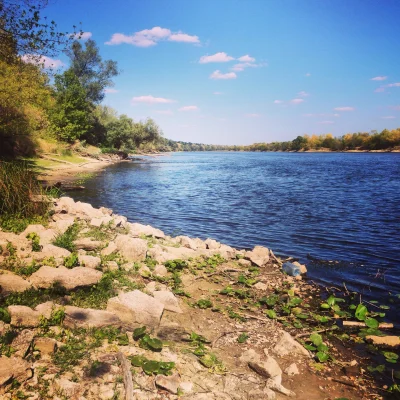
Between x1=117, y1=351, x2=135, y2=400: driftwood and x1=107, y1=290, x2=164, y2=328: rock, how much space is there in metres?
1.08

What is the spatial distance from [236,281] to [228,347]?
10.2 ft

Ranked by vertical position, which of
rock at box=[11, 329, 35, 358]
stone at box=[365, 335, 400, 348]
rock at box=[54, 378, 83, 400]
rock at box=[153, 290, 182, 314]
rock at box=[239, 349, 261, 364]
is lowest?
stone at box=[365, 335, 400, 348]

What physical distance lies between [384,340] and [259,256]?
4.61m

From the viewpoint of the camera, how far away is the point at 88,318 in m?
4.72

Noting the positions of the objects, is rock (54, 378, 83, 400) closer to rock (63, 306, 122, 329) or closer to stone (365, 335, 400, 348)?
rock (63, 306, 122, 329)

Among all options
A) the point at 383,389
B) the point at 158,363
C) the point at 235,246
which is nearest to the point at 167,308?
the point at 158,363

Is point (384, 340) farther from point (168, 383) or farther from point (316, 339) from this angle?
point (168, 383)

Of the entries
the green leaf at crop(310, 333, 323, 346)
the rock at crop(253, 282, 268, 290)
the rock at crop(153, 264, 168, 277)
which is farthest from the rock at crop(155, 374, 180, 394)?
the rock at crop(253, 282, 268, 290)

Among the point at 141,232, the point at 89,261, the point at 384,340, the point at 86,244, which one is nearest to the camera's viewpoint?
the point at 384,340

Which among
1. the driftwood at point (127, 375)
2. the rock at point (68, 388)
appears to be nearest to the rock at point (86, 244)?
the driftwood at point (127, 375)

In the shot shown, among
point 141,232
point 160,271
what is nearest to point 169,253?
point 160,271

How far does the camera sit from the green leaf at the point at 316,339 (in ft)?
18.7

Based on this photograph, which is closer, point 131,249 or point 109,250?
point 109,250

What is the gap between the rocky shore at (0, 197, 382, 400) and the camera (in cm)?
362
